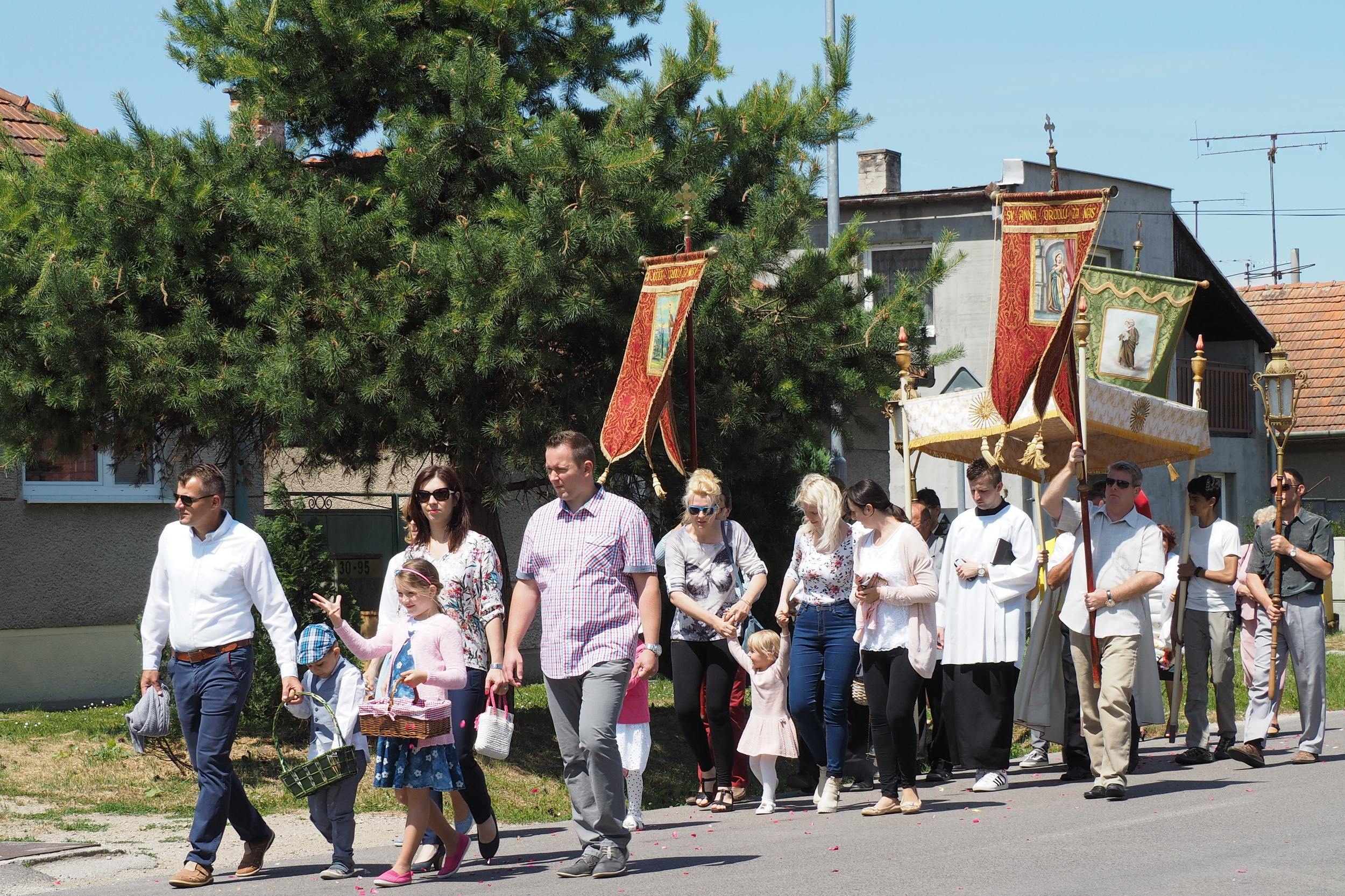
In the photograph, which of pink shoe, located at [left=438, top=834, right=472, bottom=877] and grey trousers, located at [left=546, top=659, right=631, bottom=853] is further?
pink shoe, located at [left=438, top=834, right=472, bottom=877]

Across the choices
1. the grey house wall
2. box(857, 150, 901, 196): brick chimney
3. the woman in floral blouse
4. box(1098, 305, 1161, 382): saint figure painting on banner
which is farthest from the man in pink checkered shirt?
box(857, 150, 901, 196): brick chimney

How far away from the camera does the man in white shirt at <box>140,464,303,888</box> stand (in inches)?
281

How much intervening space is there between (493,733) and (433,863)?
81cm

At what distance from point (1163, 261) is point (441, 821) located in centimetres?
2344

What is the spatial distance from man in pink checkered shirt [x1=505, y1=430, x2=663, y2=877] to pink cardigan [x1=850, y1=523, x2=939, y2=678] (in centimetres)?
185

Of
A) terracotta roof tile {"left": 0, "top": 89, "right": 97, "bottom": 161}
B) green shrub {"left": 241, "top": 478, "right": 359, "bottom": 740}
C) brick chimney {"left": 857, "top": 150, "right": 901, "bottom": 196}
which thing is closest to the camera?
green shrub {"left": 241, "top": 478, "right": 359, "bottom": 740}

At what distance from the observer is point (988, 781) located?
31.2 feet

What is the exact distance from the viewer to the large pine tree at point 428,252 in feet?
32.1

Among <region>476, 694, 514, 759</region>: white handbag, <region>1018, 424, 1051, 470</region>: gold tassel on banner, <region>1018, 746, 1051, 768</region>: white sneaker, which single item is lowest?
<region>1018, 746, 1051, 768</region>: white sneaker

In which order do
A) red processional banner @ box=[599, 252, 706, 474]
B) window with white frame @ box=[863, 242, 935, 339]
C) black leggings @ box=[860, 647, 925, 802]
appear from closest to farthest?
black leggings @ box=[860, 647, 925, 802], red processional banner @ box=[599, 252, 706, 474], window with white frame @ box=[863, 242, 935, 339]

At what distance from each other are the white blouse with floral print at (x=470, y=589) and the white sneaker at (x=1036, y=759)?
4643 mm

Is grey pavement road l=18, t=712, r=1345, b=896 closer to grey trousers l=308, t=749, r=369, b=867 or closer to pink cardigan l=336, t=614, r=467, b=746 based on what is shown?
grey trousers l=308, t=749, r=369, b=867

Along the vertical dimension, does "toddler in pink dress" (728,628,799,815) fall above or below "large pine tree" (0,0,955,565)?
below

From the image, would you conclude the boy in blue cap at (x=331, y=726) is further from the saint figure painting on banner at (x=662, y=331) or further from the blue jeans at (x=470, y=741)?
the saint figure painting on banner at (x=662, y=331)
